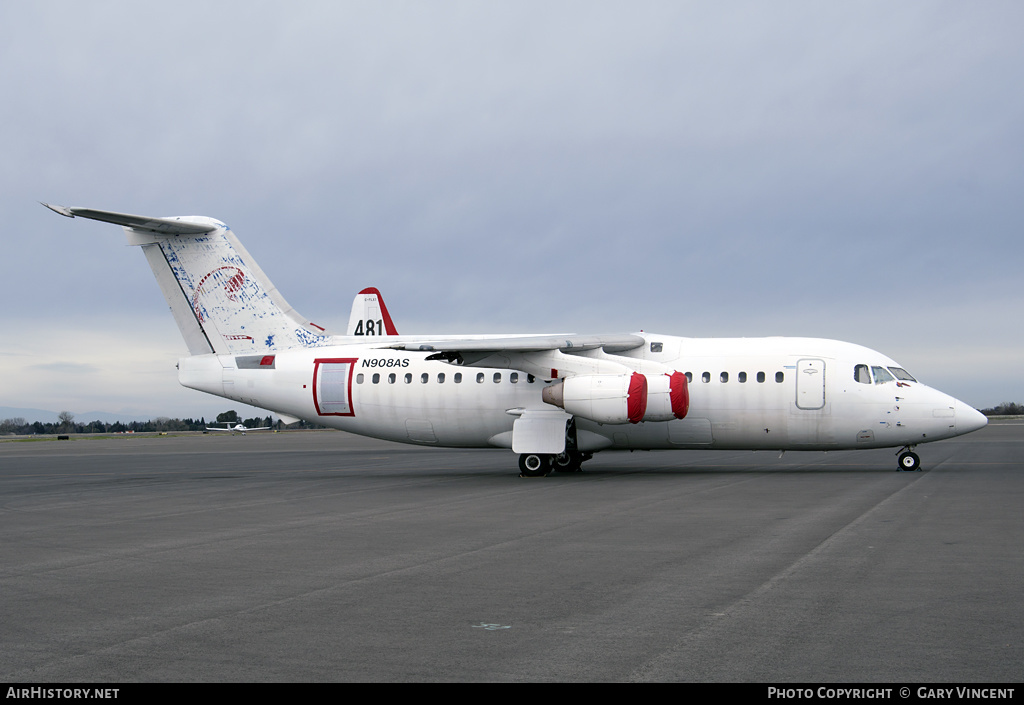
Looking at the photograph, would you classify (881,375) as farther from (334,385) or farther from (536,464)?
(334,385)

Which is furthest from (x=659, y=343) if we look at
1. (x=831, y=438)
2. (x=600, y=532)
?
(x=600, y=532)

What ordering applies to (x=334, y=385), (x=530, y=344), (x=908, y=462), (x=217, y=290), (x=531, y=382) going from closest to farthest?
(x=908, y=462), (x=530, y=344), (x=531, y=382), (x=334, y=385), (x=217, y=290)

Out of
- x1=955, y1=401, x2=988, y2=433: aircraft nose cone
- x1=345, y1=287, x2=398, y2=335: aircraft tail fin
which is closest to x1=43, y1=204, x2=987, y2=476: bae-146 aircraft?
x1=955, y1=401, x2=988, y2=433: aircraft nose cone

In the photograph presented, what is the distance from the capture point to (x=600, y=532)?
40.5ft

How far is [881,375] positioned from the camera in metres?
23.4

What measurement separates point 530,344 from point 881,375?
31.2 feet

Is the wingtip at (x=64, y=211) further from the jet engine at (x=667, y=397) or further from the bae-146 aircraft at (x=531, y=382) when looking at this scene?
the jet engine at (x=667, y=397)

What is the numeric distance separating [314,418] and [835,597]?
828 inches

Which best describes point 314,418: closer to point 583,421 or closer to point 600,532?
point 583,421

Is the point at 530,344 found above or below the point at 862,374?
above

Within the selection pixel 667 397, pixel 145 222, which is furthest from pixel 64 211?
pixel 667 397

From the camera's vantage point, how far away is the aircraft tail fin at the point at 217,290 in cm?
2686

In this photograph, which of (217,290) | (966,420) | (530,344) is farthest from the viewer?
(217,290)

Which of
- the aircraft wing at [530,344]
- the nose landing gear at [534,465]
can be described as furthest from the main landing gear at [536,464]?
the aircraft wing at [530,344]
